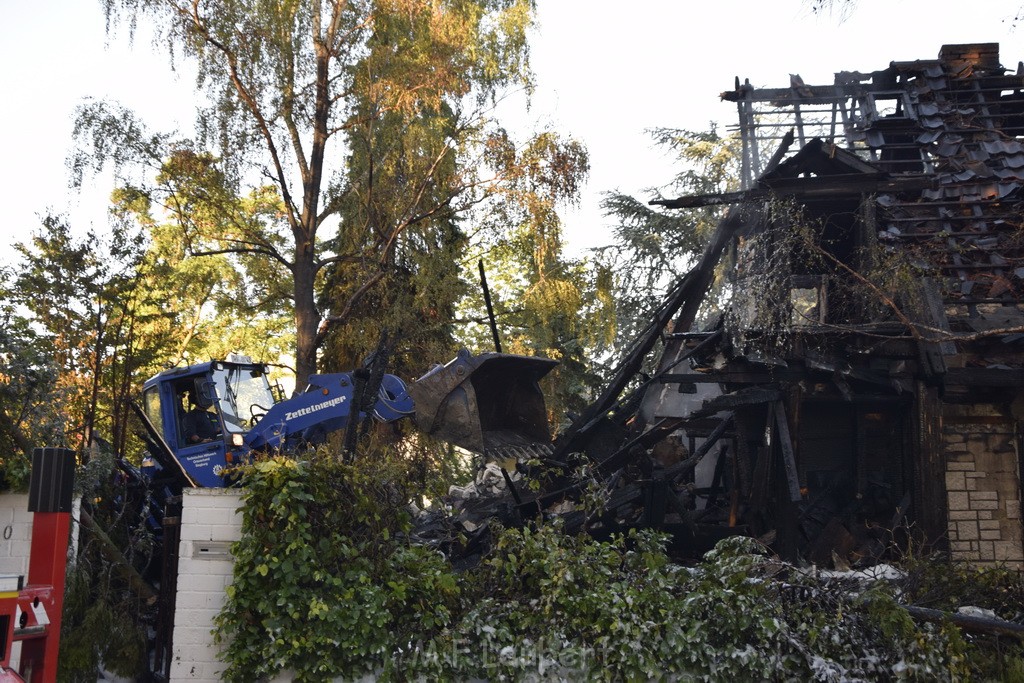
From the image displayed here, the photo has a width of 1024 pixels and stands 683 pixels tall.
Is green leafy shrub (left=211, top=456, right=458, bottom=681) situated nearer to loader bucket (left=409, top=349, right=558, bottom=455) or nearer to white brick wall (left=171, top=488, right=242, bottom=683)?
white brick wall (left=171, top=488, right=242, bottom=683)

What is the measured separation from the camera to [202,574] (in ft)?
21.6

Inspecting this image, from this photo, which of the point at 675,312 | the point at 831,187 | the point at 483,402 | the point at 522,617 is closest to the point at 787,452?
the point at 483,402

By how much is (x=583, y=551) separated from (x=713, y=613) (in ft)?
3.14

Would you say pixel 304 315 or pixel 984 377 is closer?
pixel 984 377

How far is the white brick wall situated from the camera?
6527 mm

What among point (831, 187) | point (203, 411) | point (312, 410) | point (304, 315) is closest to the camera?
point (312, 410)

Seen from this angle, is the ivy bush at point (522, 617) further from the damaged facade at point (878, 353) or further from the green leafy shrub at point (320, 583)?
the damaged facade at point (878, 353)

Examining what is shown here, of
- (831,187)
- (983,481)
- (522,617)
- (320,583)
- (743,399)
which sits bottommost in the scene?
(522,617)

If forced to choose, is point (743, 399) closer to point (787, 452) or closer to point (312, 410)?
point (787, 452)

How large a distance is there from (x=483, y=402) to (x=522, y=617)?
4.25 meters

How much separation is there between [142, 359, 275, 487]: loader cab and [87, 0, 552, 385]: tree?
6.05 m

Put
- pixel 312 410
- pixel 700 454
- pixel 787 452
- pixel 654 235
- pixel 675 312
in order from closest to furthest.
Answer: pixel 787 452
pixel 312 410
pixel 700 454
pixel 675 312
pixel 654 235

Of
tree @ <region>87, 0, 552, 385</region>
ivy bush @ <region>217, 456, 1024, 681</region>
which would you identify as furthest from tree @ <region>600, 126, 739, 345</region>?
ivy bush @ <region>217, 456, 1024, 681</region>

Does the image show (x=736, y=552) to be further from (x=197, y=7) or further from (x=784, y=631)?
(x=197, y=7)
